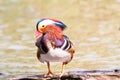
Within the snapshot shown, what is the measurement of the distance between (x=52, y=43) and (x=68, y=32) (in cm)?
575

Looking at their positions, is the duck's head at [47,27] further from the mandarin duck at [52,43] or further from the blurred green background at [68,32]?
the blurred green background at [68,32]

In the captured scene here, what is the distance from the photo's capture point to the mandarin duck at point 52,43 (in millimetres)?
5652

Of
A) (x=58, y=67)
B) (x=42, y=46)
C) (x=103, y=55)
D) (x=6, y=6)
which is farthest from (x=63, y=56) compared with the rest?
(x=6, y=6)

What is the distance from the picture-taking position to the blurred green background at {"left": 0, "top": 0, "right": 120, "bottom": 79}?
856 centimetres

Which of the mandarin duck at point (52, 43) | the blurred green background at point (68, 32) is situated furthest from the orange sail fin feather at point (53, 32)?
the blurred green background at point (68, 32)

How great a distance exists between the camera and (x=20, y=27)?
12.3 metres

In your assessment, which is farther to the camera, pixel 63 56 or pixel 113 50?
pixel 113 50

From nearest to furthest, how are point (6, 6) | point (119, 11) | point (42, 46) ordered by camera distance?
point (42, 46) < point (119, 11) < point (6, 6)

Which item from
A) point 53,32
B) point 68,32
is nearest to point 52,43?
point 53,32

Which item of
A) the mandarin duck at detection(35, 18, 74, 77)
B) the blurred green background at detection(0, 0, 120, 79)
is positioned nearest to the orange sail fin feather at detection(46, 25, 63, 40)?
the mandarin duck at detection(35, 18, 74, 77)

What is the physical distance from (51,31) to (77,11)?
791 cm

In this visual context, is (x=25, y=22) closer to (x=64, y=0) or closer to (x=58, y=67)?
(x=64, y=0)

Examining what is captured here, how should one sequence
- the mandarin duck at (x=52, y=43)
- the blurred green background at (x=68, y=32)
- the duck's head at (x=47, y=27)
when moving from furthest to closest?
the blurred green background at (x=68, y=32) → the duck's head at (x=47, y=27) → the mandarin duck at (x=52, y=43)

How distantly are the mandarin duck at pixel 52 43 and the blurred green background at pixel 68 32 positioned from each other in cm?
204
